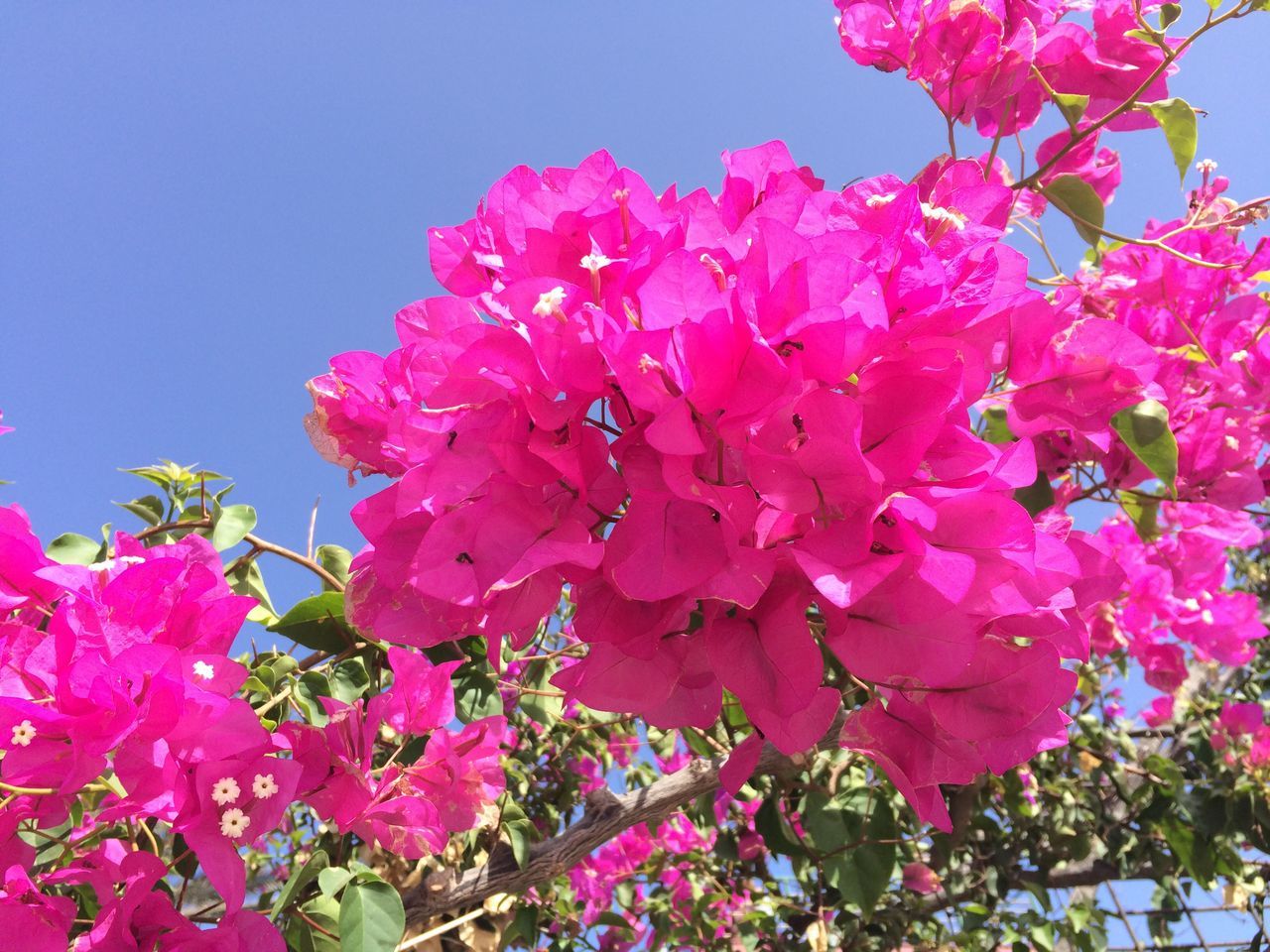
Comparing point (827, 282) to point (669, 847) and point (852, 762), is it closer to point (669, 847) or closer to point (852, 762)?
point (852, 762)

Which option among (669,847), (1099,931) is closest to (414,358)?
(1099,931)

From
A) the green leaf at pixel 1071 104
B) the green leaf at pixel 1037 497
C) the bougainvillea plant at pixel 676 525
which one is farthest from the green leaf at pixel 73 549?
the green leaf at pixel 1071 104

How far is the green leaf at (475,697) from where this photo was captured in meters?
1.14

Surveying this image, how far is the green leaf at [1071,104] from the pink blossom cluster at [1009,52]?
0.01 metres

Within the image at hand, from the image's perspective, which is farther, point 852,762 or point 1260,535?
point 852,762

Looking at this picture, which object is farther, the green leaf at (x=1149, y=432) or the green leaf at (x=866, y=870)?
the green leaf at (x=866, y=870)

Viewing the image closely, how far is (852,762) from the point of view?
5.27 ft

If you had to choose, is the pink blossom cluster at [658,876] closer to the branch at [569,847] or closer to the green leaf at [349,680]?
the branch at [569,847]

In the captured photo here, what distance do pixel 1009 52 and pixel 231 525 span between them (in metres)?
Result: 1.15

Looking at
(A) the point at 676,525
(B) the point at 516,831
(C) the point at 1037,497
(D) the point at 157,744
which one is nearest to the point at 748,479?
(A) the point at 676,525

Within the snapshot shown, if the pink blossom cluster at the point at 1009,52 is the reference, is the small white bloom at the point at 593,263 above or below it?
below

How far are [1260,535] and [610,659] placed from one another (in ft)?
4.78

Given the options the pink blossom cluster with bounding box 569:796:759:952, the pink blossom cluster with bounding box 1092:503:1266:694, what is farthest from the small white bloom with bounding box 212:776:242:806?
the pink blossom cluster with bounding box 1092:503:1266:694

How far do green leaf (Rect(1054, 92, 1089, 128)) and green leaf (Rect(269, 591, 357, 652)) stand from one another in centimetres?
108
